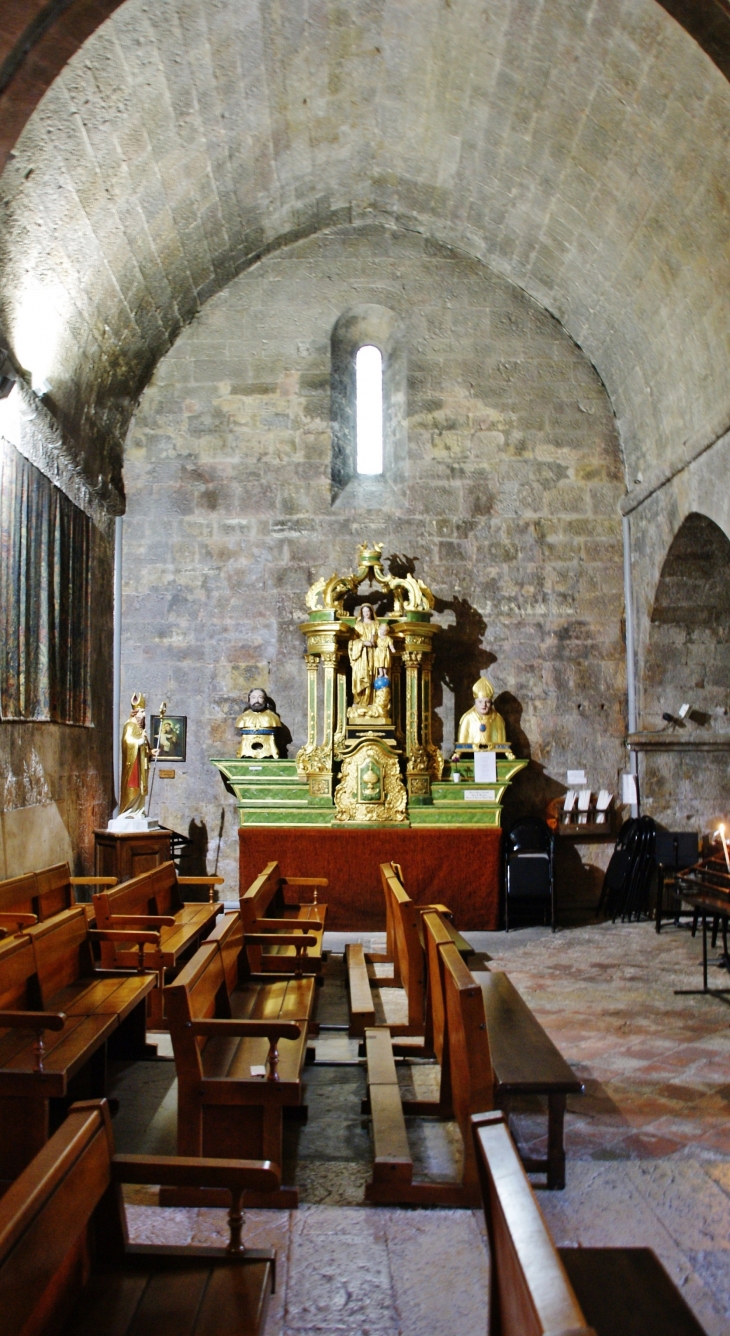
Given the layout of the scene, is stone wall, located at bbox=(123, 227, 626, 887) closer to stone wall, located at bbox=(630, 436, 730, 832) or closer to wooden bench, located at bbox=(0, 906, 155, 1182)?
stone wall, located at bbox=(630, 436, 730, 832)

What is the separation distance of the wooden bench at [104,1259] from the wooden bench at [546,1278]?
1.77 ft

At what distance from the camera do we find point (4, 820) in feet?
22.1

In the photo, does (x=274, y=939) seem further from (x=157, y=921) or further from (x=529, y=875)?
(x=529, y=875)

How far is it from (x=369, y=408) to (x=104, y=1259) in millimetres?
9670

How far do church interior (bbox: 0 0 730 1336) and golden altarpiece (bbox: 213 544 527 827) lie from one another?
4cm

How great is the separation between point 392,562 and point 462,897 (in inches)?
134

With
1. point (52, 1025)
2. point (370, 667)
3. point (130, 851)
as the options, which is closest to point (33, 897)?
point (52, 1025)

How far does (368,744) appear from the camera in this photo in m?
8.91

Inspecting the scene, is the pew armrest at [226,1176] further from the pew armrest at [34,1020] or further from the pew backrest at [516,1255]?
the pew armrest at [34,1020]

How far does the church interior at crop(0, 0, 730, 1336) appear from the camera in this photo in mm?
3486

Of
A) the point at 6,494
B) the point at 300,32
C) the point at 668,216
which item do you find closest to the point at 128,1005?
the point at 6,494

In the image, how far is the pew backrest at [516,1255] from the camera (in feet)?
4.32

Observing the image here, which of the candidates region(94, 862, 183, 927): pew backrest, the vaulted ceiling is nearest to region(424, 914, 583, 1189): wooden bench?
region(94, 862, 183, 927): pew backrest

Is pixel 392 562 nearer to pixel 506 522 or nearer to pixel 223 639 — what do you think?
pixel 506 522
